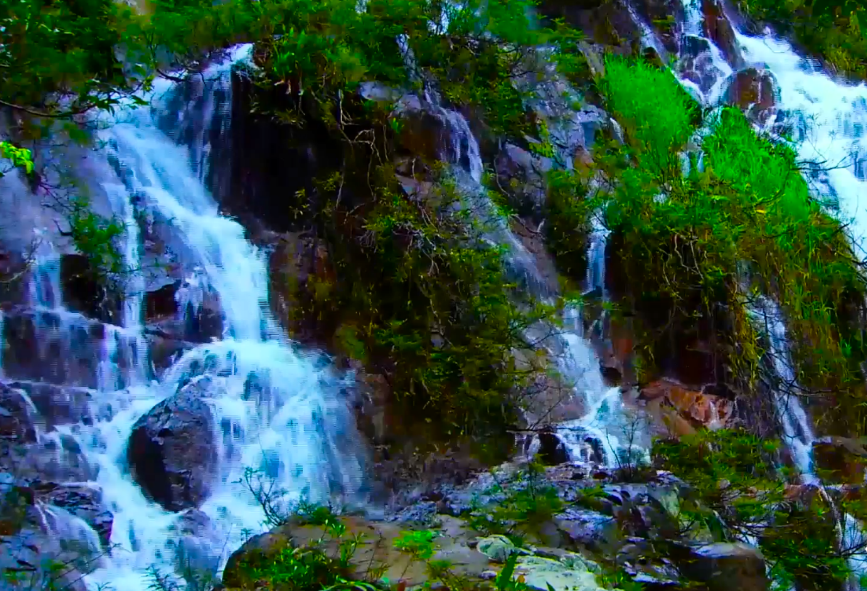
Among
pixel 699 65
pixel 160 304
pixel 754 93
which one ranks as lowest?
pixel 160 304

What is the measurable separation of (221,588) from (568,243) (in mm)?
4766

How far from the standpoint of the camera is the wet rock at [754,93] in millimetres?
11266

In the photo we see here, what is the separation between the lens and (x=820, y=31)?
1280cm

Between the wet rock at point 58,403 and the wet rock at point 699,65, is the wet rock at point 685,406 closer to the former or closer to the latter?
the wet rock at point 58,403

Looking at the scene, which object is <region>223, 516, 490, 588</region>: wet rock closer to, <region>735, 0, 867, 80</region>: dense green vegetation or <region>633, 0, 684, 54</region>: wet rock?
<region>633, 0, 684, 54</region>: wet rock

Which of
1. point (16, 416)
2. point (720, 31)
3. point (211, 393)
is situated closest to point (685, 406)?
point (211, 393)

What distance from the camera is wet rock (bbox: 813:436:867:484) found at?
7070mm

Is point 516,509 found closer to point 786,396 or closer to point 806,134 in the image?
point 786,396

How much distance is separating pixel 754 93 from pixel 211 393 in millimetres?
9148

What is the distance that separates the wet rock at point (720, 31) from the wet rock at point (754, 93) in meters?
0.46

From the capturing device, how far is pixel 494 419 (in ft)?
20.1

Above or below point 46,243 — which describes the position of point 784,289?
below

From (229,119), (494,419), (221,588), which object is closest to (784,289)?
(494,419)

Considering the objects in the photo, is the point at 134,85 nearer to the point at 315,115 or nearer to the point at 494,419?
the point at 315,115
